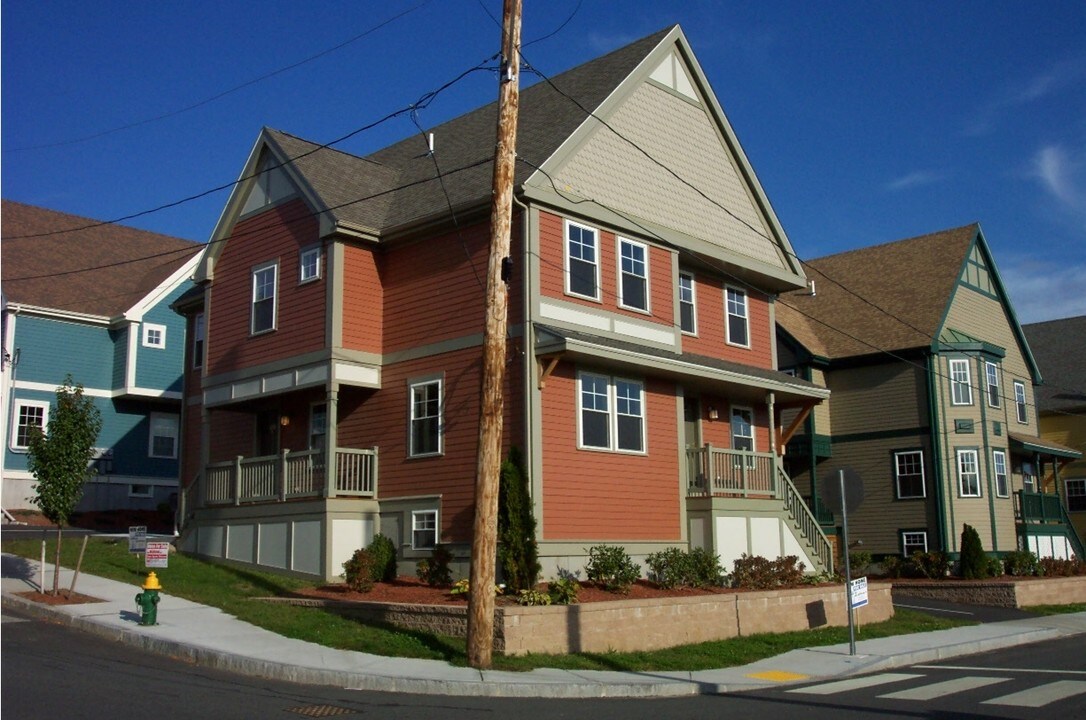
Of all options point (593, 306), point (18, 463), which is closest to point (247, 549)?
point (593, 306)

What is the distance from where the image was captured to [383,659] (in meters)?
14.5

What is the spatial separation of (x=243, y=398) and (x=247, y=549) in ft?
11.4

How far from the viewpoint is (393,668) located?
13.9 meters

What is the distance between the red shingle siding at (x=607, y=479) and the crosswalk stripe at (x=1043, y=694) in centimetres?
Answer: 874

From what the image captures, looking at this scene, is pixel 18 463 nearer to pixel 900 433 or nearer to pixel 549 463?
pixel 549 463

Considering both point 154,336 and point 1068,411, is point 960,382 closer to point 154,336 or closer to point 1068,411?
point 1068,411

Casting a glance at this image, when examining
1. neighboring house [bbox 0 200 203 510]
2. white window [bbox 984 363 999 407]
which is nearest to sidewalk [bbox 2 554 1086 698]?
neighboring house [bbox 0 200 203 510]

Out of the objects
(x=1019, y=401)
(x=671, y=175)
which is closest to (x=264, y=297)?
(x=671, y=175)

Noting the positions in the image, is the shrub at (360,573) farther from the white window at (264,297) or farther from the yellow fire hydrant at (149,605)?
the white window at (264,297)

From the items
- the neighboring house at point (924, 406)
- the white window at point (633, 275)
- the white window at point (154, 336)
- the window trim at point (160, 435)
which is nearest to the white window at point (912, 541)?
the neighboring house at point (924, 406)

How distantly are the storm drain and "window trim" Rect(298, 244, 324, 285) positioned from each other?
12709 millimetres

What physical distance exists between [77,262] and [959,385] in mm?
32473

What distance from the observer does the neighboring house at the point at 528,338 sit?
20.7 m

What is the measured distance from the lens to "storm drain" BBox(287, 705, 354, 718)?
11.2 m
